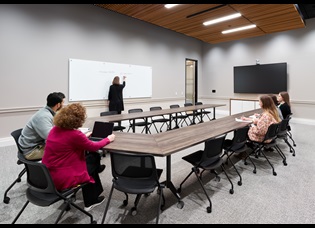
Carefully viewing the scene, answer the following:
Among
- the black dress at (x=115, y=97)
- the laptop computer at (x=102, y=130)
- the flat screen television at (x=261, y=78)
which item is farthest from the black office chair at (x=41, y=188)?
the flat screen television at (x=261, y=78)

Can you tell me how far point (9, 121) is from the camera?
173 inches

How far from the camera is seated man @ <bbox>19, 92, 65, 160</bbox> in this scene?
2.18m

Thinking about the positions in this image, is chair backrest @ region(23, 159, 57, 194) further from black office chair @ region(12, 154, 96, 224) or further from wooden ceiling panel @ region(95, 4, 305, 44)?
wooden ceiling panel @ region(95, 4, 305, 44)

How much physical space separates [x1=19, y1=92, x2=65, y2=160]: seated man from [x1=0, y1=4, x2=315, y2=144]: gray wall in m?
2.72

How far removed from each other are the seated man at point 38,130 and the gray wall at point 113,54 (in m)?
2.72

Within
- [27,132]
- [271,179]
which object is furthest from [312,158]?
[27,132]

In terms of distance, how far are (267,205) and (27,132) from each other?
2.79 m

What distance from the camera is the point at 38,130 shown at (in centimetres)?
219

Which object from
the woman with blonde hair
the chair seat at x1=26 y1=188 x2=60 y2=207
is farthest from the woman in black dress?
the chair seat at x1=26 y1=188 x2=60 y2=207

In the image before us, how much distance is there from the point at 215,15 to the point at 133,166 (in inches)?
211

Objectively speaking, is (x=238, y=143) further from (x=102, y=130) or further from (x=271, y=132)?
(x=102, y=130)

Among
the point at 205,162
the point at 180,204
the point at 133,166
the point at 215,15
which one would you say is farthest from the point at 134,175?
the point at 215,15

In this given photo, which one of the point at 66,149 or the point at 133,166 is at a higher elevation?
the point at 66,149
